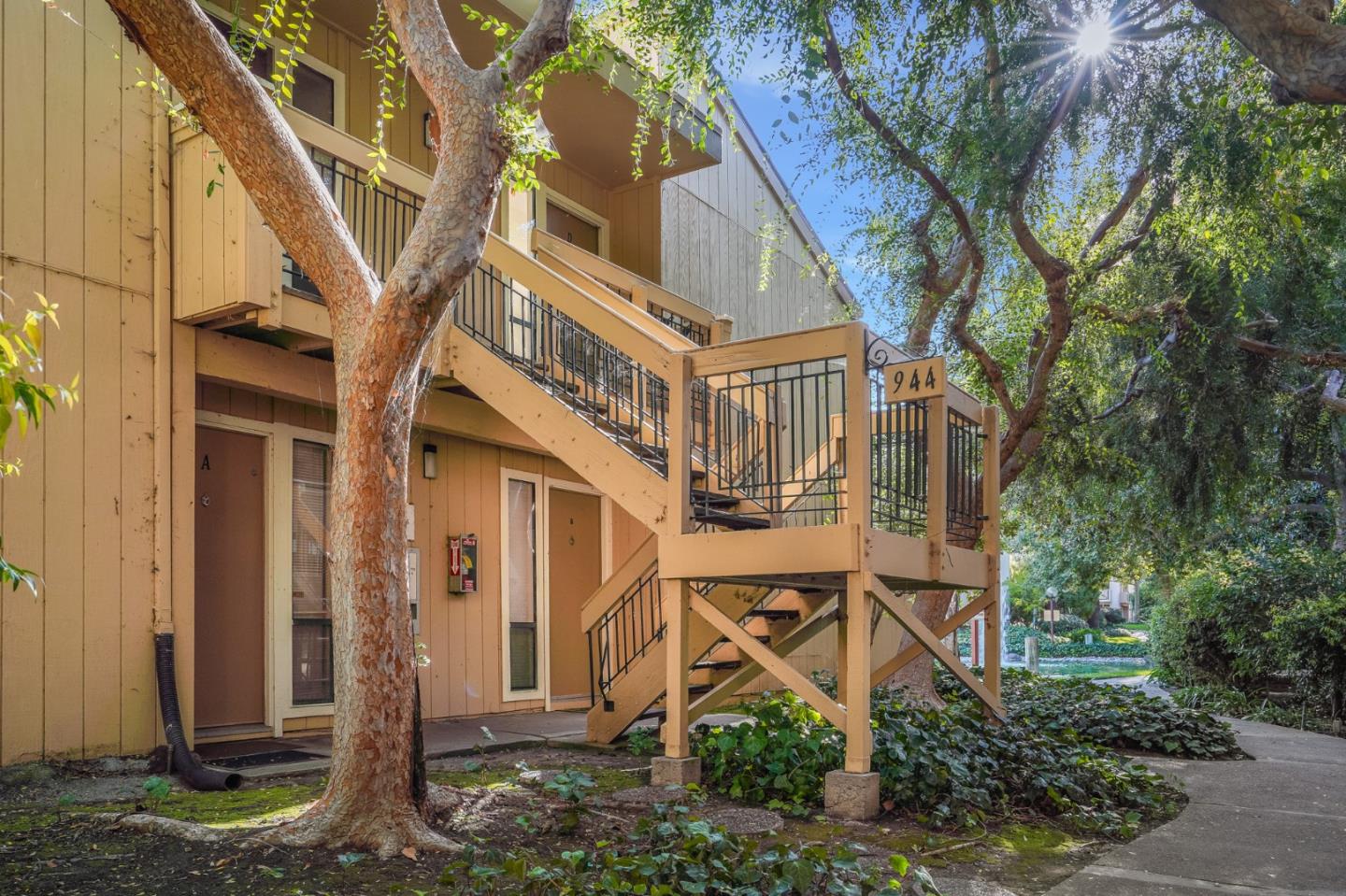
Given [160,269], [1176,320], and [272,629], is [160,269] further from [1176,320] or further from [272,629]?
[1176,320]

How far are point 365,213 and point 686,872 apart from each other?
5973 mm

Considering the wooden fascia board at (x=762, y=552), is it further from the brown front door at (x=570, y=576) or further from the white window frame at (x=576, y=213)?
the white window frame at (x=576, y=213)

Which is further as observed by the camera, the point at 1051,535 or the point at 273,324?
the point at 1051,535

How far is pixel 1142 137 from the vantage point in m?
8.02

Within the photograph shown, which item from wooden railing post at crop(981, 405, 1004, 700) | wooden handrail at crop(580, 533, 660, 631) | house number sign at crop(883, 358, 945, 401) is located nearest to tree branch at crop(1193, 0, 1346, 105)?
house number sign at crop(883, 358, 945, 401)

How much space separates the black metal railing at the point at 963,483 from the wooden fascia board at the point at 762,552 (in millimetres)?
1845

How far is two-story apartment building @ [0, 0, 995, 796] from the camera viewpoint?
19.6ft

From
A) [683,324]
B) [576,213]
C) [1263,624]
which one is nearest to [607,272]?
[683,324]

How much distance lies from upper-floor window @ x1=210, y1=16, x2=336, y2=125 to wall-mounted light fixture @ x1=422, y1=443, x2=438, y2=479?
277 cm

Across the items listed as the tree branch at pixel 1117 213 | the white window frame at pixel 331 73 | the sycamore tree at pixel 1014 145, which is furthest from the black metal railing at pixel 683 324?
the tree branch at pixel 1117 213

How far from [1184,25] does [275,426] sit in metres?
6.86

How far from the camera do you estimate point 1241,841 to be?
512 centimetres

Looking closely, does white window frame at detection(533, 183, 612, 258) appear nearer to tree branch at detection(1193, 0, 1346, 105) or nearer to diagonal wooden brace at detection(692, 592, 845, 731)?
diagonal wooden brace at detection(692, 592, 845, 731)

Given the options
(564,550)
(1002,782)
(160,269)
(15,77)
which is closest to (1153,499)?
(564,550)
